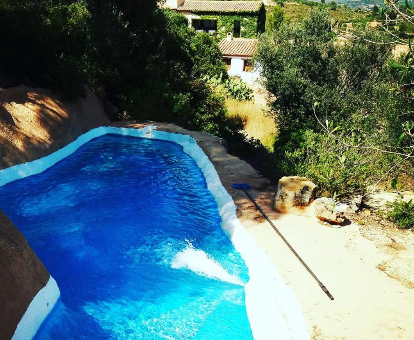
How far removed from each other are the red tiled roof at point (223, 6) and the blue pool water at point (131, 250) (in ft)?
143

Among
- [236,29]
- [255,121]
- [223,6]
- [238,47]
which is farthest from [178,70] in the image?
[236,29]

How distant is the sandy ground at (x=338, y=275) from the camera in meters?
5.93

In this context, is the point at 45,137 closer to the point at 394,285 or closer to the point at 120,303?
the point at 120,303

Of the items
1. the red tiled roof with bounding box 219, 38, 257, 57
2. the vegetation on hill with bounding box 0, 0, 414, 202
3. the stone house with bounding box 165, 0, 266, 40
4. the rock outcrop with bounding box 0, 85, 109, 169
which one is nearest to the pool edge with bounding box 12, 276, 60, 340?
the rock outcrop with bounding box 0, 85, 109, 169

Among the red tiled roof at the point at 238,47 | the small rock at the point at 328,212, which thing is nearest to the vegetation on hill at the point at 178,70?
the small rock at the point at 328,212

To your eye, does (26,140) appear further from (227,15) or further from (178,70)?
(227,15)

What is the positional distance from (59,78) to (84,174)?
522 cm

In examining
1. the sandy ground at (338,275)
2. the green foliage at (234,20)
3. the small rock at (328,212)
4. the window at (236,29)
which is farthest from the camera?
the window at (236,29)

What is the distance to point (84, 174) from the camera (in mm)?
12984

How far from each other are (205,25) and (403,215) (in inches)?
2028

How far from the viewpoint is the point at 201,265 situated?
27.5ft

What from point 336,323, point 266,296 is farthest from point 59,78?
point 336,323

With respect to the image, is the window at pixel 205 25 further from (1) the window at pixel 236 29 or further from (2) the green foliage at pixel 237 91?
(2) the green foliage at pixel 237 91

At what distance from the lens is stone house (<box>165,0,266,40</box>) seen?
169ft
